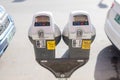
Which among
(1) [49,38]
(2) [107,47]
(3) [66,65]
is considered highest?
(1) [49,38]

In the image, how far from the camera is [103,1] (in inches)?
316

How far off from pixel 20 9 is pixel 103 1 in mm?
2593

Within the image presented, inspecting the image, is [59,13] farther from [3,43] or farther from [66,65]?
[66,65]

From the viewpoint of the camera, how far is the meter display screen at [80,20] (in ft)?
8.37

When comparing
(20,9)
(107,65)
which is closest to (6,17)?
(107,65)

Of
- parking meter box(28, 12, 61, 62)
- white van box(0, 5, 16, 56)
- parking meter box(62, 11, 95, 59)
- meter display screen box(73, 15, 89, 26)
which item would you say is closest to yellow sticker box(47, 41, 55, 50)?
parking meter box(28, 12, 61, 62)

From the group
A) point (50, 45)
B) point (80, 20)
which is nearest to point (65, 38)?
point (50, 45)

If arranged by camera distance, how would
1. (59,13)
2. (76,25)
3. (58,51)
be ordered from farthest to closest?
(59,13), (58,51), (76,25)

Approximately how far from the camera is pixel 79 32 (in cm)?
256

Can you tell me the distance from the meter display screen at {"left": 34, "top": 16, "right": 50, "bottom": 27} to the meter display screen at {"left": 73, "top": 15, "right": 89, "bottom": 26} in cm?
27

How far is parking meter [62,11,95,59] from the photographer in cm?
255

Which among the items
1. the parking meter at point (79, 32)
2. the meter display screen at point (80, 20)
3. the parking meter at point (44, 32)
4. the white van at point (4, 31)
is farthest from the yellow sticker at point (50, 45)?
the white van at point (4, 31)

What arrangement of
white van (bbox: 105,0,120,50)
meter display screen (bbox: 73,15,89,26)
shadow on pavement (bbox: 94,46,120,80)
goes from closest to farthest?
meter display screen (bbox: 73,15,89,26) < white van (bbox: 105,0,120,50) < shadow on pavement (bbox: 94,46,120,80)

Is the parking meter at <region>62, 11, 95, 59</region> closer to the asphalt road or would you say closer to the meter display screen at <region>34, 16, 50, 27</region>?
the meter display screen at <region>34, 16, 50, 27</region>
